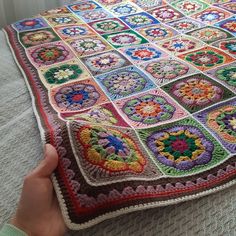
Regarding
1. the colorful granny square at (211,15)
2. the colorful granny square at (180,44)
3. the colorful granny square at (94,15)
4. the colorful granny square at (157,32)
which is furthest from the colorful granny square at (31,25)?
the colorful granny square at (211,15)

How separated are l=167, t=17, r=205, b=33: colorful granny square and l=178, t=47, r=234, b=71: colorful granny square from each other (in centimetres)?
18

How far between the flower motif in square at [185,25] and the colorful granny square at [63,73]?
1.50 ft

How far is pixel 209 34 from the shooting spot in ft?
4.10

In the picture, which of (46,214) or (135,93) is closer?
(46,214)

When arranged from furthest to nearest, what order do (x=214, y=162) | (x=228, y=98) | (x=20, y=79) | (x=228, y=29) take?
(x=228, y=29)
(x=20, y=79)
(x=228, y=98)
(x=214, y=162)

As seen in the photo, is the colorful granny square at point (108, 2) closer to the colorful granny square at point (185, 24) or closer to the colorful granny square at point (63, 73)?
the colorful granny square at point (185, 24)

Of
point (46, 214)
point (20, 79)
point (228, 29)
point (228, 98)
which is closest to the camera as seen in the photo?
point (46, 214)

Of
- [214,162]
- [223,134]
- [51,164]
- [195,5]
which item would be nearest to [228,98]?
[223,134]

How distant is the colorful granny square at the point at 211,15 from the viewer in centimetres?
136

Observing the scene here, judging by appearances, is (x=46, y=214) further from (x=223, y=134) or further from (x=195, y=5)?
(x=195, y=5)

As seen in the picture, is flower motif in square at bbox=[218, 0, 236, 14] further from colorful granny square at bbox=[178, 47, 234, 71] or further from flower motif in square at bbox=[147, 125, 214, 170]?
flower motif in square at bbox=[147, 125, 214, 170]

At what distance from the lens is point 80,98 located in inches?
37.0

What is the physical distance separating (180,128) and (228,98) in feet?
0.66

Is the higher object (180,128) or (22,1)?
(180,128)
